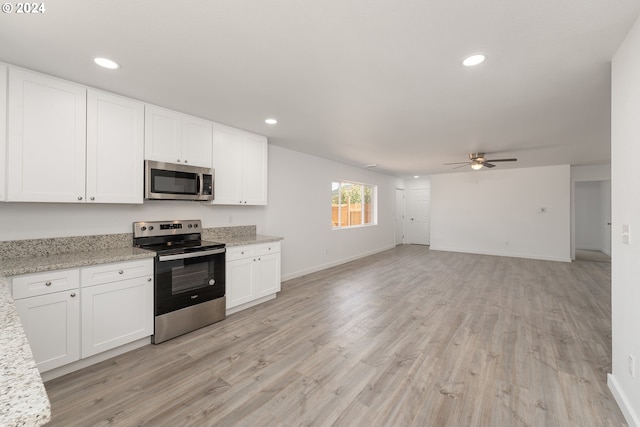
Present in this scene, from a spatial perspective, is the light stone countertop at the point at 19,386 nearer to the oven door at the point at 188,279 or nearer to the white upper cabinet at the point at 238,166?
the oven door at the point at 188,279

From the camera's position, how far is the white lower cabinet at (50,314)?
6.92 feet

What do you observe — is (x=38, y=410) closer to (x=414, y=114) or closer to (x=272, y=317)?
(x=272, y=317)

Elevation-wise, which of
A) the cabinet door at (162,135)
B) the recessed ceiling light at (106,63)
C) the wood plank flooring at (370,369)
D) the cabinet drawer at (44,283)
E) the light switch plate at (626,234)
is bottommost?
the wood plank flooring at (370,369)

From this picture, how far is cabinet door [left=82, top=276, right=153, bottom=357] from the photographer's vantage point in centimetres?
242

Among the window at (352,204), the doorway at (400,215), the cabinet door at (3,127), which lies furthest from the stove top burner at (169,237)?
the doorway at (400,215)

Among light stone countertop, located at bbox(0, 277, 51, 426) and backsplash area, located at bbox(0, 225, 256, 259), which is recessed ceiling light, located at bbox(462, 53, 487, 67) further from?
backsplash area, located at bbox(0, 225, 256, 259)

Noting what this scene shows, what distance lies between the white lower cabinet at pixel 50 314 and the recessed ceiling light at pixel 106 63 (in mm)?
1698

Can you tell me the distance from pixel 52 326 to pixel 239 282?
179cm

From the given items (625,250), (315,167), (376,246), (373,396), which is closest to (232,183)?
(315,167)

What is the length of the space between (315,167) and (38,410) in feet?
18.4

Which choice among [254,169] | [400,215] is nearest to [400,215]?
[400,215]

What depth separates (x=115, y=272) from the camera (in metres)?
2.57

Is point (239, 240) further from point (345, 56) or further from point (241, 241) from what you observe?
point (345, 56)

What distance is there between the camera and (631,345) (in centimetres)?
182
